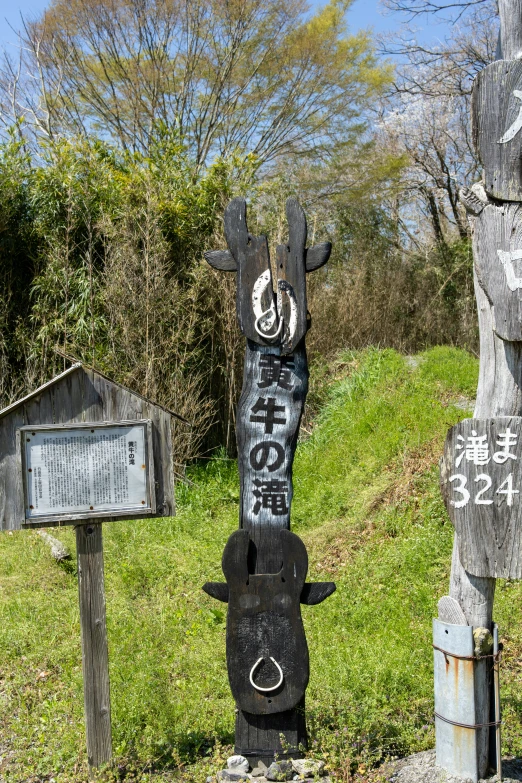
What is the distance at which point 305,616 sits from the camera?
4777mm

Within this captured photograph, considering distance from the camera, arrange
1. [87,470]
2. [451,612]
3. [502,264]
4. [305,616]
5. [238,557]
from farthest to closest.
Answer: [305,616]
[238,557]
[87,470]
[451,612]
[502,264]

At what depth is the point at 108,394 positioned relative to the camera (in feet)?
10.2

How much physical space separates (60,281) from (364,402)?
144 inches

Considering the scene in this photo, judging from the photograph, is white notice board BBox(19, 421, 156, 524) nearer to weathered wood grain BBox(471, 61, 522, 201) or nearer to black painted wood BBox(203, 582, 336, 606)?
black painted wood BBox(203, 582, 336, 606)

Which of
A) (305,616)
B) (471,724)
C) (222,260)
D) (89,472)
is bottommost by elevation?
(305,616)

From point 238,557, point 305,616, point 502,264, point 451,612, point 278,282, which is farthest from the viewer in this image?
point 305,616

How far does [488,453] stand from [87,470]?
1606 millimetres

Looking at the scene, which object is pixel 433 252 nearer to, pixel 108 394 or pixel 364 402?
pixel 364 402

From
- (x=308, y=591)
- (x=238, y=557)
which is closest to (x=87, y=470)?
(x=238, y=557)

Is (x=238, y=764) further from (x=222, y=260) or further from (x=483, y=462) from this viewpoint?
(x=222, y=260)

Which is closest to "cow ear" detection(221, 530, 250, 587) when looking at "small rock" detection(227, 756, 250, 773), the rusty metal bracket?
"small rock" detection(227, 756, 250, 773)

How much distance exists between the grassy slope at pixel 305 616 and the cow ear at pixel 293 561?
694 millimetres

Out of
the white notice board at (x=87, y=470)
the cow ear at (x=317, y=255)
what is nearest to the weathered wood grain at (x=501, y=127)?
the cow ear at (x=317, y=255)

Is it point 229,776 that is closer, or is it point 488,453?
point 488,453
